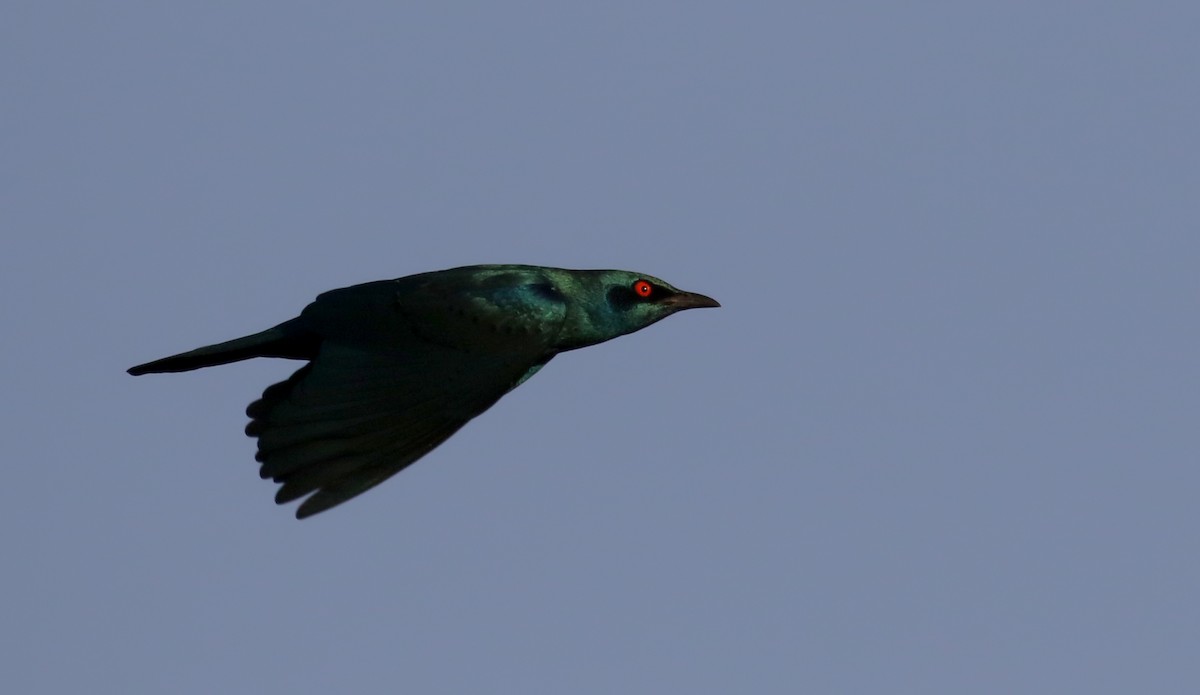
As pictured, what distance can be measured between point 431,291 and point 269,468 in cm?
189

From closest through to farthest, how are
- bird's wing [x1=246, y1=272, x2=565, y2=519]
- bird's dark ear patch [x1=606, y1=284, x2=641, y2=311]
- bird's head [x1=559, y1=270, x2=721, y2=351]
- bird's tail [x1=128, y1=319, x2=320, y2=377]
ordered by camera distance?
1. bird's wing [x1=246, y1=272, x2=565, y2=519]
2. bird's tail [x1=128, y1=319, x2=320, y2=377]
3. bird's head [x1=559, y1=270, x2=721, y2=351]
4. bird's dark ear patch [x1=606, y1=284, x2=641, y2=311]

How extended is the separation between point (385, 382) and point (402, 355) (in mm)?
296

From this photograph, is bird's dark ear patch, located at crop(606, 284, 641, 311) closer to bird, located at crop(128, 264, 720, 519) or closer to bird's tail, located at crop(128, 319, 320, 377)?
bird, located at crop(128, 264, 720, 519)

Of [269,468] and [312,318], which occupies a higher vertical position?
[312,318]

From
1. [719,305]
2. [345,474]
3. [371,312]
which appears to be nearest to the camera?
[345,474]

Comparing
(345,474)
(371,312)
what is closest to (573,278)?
(371,312)

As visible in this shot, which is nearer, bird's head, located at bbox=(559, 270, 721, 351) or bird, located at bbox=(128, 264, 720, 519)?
bird, located at bbox=(128, 264, 720, 519)

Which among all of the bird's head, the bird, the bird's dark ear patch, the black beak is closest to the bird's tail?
the bird

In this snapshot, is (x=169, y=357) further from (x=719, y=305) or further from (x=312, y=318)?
(x=719, y=305)

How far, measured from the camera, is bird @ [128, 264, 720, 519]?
590 inches

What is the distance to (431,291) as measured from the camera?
52.5 ft

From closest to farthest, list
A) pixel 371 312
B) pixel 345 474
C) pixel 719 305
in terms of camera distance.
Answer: pixel 345 474, pixel 371 312, pixel 719 305

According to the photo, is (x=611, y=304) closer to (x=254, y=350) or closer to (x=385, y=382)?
(x=385, y=382)

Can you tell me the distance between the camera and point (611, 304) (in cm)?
1672
